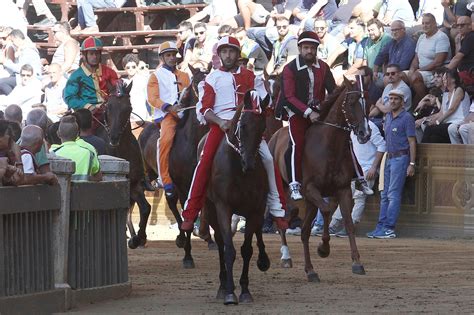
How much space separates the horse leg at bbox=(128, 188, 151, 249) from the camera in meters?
17.5

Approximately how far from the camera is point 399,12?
23.4 metres

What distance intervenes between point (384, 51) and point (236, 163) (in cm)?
1055

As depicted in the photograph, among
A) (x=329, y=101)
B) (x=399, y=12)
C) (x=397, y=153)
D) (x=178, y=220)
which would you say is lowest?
(x=178, y=220)

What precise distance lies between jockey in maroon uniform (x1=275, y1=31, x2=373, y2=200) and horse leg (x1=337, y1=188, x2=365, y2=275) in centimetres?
36

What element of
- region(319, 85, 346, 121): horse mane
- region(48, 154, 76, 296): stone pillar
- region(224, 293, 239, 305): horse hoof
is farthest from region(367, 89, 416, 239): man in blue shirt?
region(48, 154, 76, 296): stone pillar

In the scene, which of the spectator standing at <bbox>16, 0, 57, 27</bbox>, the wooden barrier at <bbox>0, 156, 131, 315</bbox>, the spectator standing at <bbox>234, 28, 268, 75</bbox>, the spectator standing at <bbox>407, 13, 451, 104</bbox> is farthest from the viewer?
the spectator standing at <bbox>16, 0, 57, 27</bbox>

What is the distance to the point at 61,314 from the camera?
35.4 feet

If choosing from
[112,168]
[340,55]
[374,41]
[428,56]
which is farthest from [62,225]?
[340,55]

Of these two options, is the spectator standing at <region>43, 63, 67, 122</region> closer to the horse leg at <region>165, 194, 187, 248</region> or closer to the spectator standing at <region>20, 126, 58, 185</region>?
the horse leg at <region>165, 194, 187, 248</region>

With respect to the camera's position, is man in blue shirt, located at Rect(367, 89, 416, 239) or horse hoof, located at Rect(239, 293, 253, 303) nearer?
horse hoof, located at Rect(239, 293, 253, 303)

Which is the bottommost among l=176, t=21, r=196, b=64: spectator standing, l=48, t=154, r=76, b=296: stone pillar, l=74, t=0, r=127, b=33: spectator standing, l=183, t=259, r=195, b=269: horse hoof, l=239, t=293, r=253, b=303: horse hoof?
l=183, t=259, r=195, b=269: horse hoof

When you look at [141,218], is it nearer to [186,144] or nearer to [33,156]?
[186,144]

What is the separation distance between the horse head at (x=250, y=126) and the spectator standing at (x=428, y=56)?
9.55 meters

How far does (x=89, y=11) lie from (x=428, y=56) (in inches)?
464
